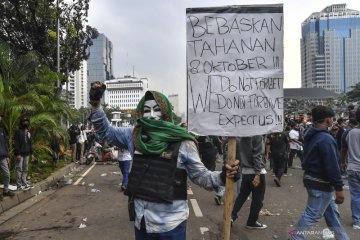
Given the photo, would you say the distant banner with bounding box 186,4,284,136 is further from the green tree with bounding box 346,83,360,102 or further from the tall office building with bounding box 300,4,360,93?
the tall office building with bounding box 300,4,360,93

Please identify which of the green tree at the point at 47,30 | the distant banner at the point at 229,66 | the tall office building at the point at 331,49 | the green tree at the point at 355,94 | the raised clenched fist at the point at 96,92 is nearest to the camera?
the raised clenched fist at the point at 96,92

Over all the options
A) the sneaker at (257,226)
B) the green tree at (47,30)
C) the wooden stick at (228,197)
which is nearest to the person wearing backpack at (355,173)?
the sneaker at (257,226)

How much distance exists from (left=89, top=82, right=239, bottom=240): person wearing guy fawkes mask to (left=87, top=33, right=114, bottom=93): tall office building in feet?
277

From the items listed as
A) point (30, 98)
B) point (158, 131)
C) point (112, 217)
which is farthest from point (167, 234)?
point (30, 98)

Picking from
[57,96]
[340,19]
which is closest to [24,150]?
Result: [57,96]

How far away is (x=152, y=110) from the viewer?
10.8 feet

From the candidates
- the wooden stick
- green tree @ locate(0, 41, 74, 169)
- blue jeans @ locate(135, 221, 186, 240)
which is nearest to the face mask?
the wooden stick

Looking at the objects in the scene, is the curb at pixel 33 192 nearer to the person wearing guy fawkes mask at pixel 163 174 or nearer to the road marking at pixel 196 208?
the road marking at pixel 196 208

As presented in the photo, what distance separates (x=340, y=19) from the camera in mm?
85688

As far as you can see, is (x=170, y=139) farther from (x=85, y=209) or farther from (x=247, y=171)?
(x=85, y=209)

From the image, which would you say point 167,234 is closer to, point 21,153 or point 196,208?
point 196,208

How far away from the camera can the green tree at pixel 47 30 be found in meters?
19.8

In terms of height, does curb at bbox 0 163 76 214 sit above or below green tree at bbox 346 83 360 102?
below

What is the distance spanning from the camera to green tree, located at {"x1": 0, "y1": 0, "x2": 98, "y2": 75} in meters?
19.8
